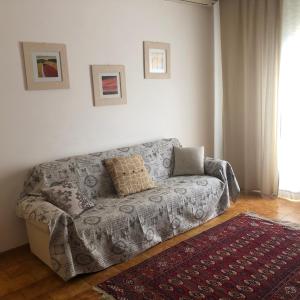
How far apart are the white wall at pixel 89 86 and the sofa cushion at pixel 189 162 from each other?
448 millimetres

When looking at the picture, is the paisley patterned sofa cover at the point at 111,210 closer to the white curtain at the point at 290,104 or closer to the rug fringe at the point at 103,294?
the rug fringe at the point at 103,294

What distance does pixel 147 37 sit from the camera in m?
3.70

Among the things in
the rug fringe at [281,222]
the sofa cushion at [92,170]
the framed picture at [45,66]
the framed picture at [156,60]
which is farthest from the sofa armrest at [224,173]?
the framed picture at [45,66]

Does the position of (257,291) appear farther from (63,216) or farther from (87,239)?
(63,216)

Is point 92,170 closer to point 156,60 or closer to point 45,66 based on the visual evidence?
point 45,66

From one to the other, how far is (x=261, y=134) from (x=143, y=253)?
7.36ft

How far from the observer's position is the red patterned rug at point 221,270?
223 centimetres

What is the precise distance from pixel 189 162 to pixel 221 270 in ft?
4.78

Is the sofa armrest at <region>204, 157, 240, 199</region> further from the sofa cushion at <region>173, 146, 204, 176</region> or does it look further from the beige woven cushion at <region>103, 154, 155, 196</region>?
the beige woven cushion at <region>103, 154, 155, 196</region>

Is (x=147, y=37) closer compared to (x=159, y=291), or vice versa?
(x=159, y=291)

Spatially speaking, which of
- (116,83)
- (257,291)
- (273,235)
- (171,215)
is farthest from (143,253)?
(116,83)

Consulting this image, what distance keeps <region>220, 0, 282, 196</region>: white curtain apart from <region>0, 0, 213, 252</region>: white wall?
0.36m

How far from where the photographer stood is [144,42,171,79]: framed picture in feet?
12.2

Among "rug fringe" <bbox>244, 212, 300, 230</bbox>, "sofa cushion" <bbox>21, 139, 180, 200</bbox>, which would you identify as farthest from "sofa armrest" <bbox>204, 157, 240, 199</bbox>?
"sofa cushion" <bbox>21, 139, 180, 200</bbox>
